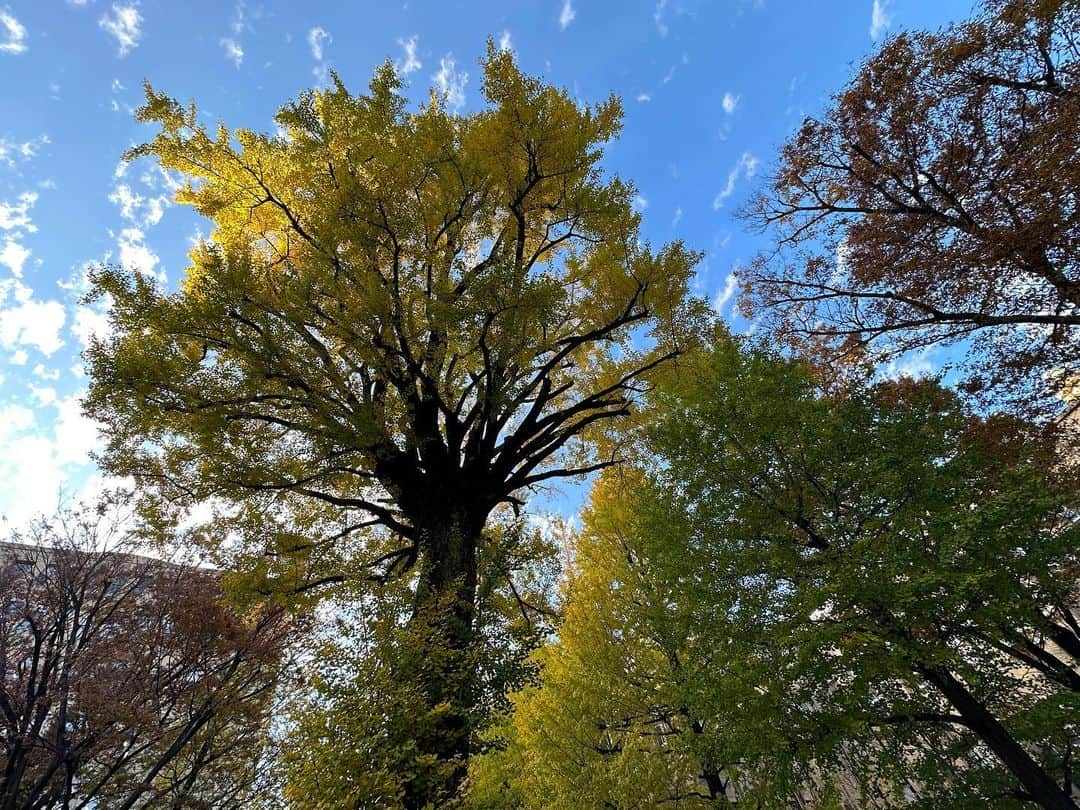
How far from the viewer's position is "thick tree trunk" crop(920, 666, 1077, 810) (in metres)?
4.08

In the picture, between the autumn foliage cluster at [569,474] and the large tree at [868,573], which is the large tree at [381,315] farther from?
the large tree at [868,573]

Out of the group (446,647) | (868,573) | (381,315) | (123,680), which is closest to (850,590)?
(868,573)

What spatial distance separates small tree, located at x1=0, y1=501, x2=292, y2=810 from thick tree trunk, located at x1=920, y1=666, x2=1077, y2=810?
879 centimetres

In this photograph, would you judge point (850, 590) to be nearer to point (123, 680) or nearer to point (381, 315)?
point (381, 315)

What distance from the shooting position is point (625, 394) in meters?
8.04

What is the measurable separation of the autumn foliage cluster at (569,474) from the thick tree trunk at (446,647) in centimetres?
4

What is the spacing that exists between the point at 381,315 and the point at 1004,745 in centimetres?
763

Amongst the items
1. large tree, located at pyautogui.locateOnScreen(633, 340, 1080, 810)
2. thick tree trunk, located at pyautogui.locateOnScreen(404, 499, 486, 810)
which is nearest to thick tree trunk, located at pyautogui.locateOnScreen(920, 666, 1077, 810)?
large tree, located at pyautogui.locateOnScreen(633, 340, 1080, 810)

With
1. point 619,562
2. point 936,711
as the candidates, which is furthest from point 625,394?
point 936,711

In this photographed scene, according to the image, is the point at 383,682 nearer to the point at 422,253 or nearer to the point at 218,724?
the point at 422,253

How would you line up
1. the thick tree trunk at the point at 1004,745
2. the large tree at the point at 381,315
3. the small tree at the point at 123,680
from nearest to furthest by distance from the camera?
the thick tree trunk at the point at 1004,745, the large tree at the point at 381,315, the small tree at the point at 123,680

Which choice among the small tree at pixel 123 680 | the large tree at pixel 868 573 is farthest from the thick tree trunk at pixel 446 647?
the small tree at pixel 123 680

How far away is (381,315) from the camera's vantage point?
5727 millimetres

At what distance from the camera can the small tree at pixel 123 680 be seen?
6.56m
